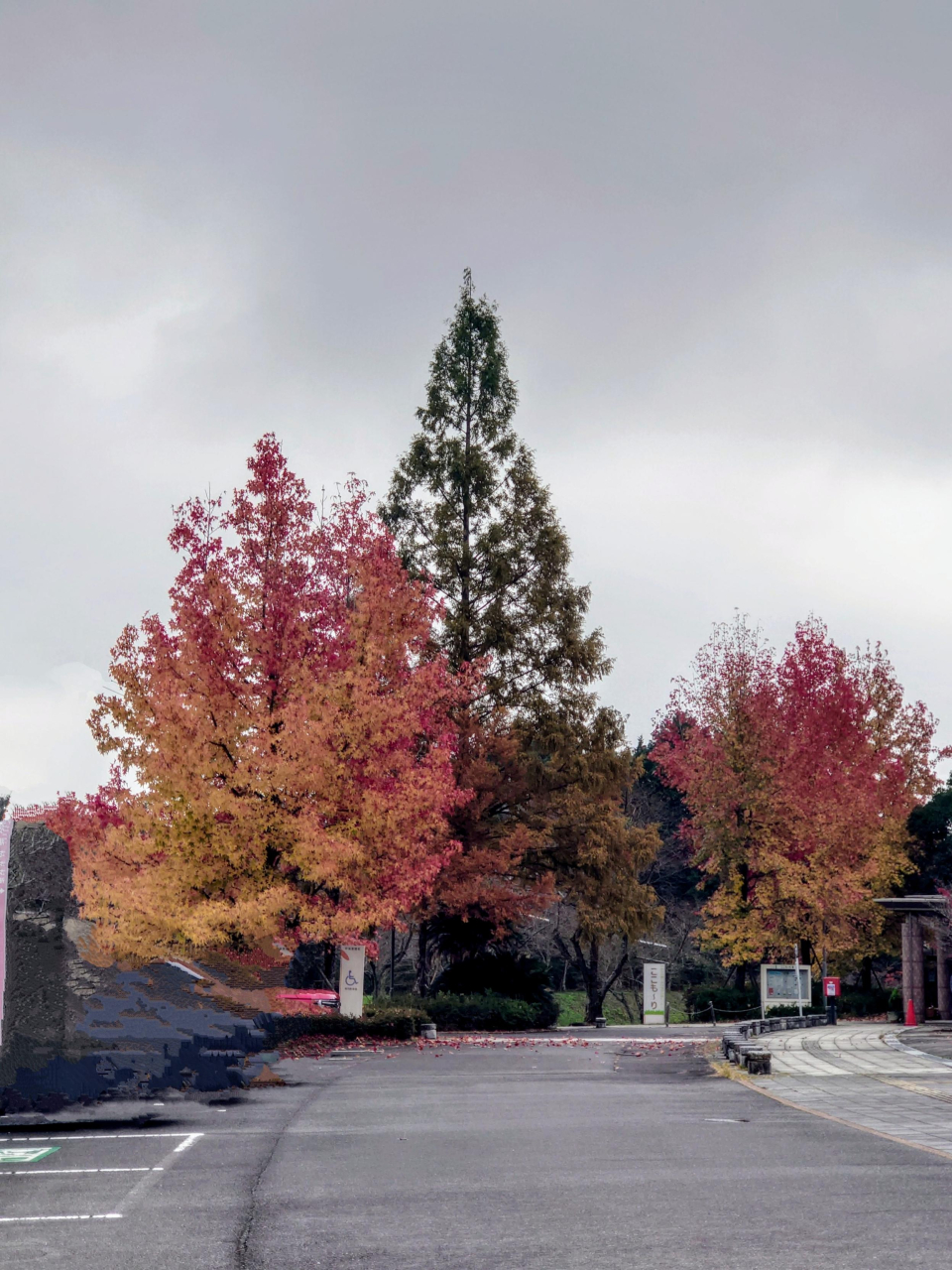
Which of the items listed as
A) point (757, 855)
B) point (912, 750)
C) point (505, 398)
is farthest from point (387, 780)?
point (912, 750)

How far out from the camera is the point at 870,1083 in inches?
705

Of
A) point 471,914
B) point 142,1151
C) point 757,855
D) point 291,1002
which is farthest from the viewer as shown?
point 757,855

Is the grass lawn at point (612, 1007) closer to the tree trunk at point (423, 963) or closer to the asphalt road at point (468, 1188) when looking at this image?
the tree trunk at point (423, 963)

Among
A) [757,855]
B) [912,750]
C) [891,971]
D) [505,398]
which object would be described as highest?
[505,398]

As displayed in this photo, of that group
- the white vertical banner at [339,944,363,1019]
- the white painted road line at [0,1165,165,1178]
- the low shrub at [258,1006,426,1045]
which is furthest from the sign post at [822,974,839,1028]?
the white painted road line at [0,1165,165,1178]

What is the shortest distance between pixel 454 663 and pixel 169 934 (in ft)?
Answer: 54.0

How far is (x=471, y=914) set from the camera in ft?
115

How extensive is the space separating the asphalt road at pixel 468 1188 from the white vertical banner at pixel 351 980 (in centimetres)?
1169

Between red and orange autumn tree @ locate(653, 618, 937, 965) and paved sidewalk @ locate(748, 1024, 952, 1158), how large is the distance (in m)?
13.8

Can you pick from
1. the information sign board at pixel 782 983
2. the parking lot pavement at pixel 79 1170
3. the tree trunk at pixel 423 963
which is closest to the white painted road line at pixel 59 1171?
the parking lot pavement at pixel 79 1170

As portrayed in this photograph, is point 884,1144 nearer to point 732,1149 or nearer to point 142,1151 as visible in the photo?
point 732,1149

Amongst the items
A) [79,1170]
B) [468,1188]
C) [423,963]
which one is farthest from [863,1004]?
[79,1170]

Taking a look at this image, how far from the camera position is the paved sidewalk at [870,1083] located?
13.0 m

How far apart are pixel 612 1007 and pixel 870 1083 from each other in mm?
41052
